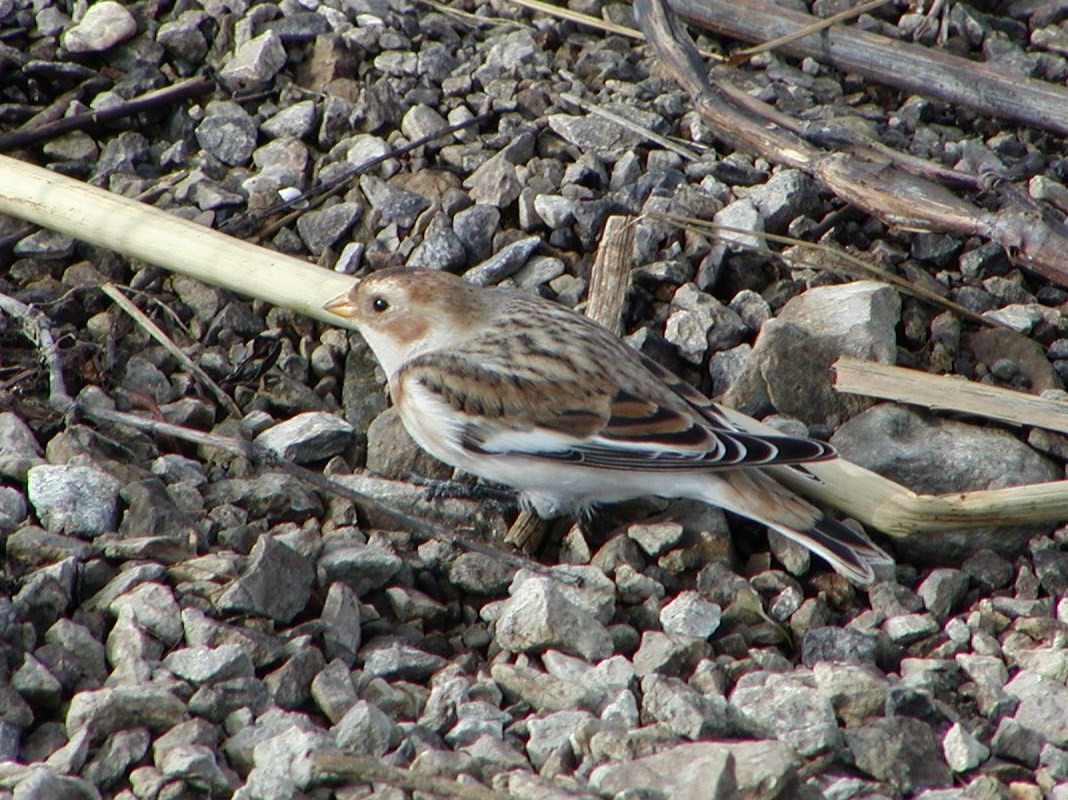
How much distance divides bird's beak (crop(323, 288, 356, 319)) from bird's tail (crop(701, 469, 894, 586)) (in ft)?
4.02

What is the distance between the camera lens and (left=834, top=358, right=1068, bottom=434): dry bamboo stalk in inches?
168

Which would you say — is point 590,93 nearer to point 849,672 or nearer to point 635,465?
point 635,465

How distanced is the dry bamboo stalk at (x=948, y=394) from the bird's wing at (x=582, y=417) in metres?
0.46

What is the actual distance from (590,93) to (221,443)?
2.27 metres

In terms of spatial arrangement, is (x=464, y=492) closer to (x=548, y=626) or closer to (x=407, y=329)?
(x=407, y=329)

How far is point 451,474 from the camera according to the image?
454cm

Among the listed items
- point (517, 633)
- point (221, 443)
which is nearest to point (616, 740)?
point (517, 633)

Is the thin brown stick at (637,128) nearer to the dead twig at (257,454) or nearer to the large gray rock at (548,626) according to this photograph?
the dead twig at (257,454)

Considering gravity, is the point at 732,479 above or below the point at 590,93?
below

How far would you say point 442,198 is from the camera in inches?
202

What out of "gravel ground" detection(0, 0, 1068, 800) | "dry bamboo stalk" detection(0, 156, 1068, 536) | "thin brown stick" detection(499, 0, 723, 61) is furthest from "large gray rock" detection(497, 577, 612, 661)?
"thin brown stick" detection(499, 0, 723, 61)

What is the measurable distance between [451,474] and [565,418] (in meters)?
0.53

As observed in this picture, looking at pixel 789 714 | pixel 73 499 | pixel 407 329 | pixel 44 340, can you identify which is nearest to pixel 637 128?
pixel 407 329

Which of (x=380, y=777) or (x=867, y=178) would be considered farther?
(x=867, y=178)
